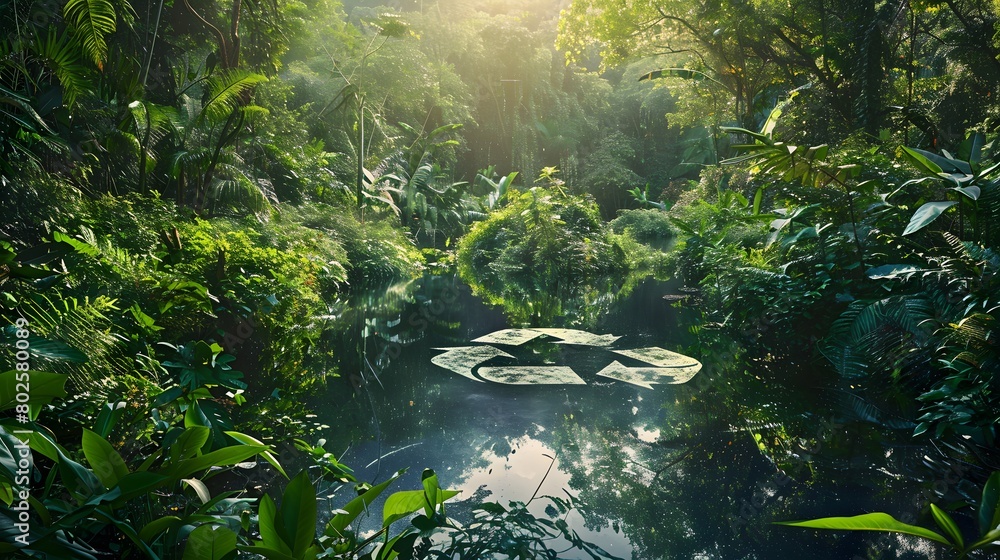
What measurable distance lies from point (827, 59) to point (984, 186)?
8832 millimetres

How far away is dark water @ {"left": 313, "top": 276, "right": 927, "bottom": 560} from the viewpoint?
7.93 ft

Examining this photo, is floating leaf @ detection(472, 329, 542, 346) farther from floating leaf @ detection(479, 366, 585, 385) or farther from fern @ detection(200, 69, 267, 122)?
fern @ detection(200, 69, 267, 122)

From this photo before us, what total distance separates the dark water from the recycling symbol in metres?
0.12

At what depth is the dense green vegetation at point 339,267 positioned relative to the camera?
1.96 metres

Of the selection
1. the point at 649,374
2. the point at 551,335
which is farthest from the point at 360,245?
the point at 649,374

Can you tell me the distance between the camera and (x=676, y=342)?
6.02 metres

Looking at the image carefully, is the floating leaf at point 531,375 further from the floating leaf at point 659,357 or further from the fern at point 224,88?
the fern at point 224,88

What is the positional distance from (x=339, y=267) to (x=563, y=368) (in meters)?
5.13

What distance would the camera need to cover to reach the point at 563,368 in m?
4.98

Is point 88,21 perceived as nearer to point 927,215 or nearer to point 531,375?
point 531,375

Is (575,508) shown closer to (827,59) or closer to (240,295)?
(240,295)

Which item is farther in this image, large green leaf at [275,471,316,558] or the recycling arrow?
the recycling arrow

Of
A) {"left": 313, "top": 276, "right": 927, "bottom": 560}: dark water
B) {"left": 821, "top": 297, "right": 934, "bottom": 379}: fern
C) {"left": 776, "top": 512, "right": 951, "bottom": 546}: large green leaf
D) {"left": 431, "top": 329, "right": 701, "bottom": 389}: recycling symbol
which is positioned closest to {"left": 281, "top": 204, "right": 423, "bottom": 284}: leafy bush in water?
{"left": 431, "top": 329, "right": 701, "bottom": 389}: recycling symbol

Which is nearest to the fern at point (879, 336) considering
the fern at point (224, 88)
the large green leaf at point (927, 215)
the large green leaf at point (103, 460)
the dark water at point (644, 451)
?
the dark water at point (644, 451)
